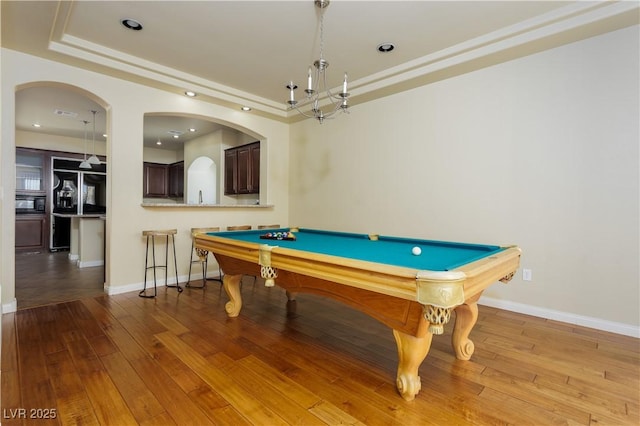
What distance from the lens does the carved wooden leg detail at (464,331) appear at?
2217 millimetres

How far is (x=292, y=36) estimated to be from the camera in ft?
10.1

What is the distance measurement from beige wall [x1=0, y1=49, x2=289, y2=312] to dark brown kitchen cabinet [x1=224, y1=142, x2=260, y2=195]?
0.69 meters

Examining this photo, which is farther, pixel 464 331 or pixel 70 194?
pixel 70 194

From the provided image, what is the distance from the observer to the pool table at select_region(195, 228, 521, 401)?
149cm

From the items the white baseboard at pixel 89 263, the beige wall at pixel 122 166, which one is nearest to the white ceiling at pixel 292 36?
the beige wall at pixel 122 166

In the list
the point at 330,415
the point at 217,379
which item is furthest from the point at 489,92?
the point at 217,379

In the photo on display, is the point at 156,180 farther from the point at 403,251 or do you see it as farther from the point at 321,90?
the point at 403,251

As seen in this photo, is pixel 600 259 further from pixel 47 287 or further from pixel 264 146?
pixel 47 287

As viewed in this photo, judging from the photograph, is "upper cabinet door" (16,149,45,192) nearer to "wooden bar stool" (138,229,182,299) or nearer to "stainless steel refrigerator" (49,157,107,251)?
"stainless steel refrigerator" (49,157,107,251)

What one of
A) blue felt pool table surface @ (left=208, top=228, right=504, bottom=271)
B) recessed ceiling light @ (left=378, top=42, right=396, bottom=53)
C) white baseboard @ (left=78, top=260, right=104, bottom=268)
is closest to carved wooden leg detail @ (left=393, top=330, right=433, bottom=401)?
blue felt pool table surface @ (left=208, top=228, right=504, bottom=271)

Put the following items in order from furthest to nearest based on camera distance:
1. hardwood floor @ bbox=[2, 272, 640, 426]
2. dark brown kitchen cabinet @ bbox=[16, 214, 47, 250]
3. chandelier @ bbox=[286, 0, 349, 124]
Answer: dark brown kitchen cabinet @ bbox=[16, 214, 47, 250]
chandelier @ bbox=[286, 0, 349, 124]
hardwood floor @ bbox=[2, 272, 640, 426]

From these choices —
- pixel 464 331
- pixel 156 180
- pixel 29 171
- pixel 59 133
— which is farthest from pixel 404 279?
pixel 29 171

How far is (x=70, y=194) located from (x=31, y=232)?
1104 mm

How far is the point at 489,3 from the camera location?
2568mm
